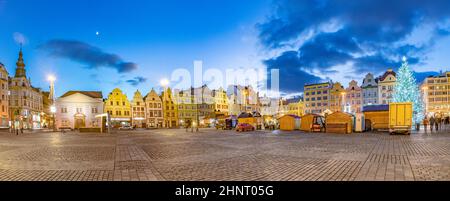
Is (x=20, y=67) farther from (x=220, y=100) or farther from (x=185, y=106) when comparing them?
(x=220, y=100)

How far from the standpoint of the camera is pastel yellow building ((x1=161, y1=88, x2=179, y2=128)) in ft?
282

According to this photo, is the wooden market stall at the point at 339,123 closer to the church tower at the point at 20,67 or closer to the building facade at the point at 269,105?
the church tower at the point at 20,67

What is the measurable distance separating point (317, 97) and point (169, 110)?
59.0 m

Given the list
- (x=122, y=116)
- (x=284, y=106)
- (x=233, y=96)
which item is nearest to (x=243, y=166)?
(x=122, y=116)

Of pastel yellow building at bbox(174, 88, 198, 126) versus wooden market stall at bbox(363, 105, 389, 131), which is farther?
pastel yellow building at bbox(174, 88, 198, 126)

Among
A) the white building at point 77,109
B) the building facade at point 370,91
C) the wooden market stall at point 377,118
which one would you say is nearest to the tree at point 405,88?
the wooden market stall at point 377,118

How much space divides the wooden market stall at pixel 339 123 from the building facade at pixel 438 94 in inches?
3328

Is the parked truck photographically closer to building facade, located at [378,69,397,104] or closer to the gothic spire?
building facade, located at [378,69,397,104]

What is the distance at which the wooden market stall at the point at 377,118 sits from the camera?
116ft

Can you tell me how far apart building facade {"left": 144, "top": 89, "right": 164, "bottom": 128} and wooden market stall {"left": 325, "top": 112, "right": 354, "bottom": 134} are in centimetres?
6065

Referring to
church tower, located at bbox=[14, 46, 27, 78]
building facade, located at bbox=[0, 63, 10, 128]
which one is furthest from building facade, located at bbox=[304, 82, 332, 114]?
building facade, located at bbox=[0, 63, 10, 128]

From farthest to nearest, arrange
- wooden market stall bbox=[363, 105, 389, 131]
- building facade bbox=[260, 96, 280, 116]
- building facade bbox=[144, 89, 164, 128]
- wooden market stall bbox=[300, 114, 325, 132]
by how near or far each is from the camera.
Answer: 1. building facade bbox=[260, 96, 280, 116]
2. building facade bbox=[144, 89, 164, 128]
3. wooden market stall bbox=[363, 105, 389, 131]
4. wooden market stall bbox=[300, 114, 325, 132]
